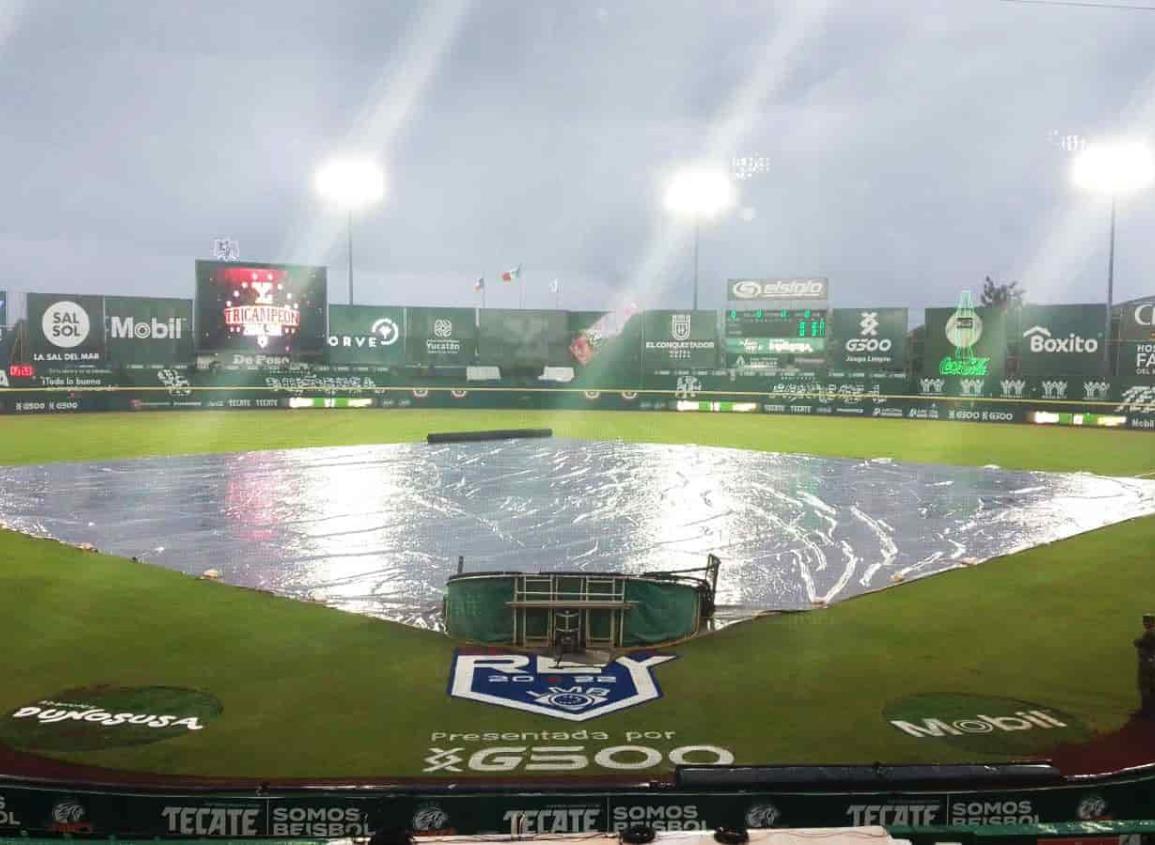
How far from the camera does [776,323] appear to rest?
5338 centimetres

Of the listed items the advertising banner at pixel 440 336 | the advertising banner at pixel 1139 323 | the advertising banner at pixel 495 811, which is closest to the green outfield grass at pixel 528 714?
the advertising banner at pixel 495 811

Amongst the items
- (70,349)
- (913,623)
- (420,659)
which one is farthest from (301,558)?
(70,349)

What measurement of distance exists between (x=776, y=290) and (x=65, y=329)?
130ft

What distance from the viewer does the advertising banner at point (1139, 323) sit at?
4441cm

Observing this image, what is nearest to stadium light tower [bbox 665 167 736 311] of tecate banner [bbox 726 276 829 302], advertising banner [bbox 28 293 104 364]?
tecate banner [bbox 726 276 829 302]

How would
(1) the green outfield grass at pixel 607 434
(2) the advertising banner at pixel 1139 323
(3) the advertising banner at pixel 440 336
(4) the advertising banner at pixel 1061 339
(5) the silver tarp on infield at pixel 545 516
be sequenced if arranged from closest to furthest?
(5) the silver tarp on infield at pixel 545 516 → (1) the green outfield grass at pixel 607 434 → (2) the advertising banner at pixel 1139 323 → (4) the advertising banner at pixel 1061 339 → (3) the advertising banner at pixel 440 336

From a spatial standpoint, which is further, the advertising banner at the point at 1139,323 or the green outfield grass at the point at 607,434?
the advertising banner at the point at 1139,323

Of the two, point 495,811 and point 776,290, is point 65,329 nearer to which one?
point 776,290

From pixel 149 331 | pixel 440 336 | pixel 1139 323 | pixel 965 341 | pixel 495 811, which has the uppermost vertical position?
pixel 1139 323

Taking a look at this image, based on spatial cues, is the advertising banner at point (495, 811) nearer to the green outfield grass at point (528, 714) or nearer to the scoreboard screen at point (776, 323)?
the green outfield grass at point (528, 714)

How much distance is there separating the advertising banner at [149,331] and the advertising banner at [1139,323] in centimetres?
4734

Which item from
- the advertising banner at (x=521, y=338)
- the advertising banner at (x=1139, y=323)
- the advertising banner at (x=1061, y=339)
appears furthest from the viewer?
the advertising banner at (x=521, y=338)

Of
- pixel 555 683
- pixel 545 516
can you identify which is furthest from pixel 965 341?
pixel 555 683

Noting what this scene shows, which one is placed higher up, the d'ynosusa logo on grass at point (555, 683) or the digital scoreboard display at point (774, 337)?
the digital scoreboard display at point (774, 337)
